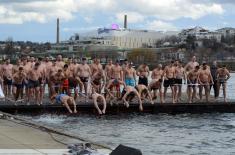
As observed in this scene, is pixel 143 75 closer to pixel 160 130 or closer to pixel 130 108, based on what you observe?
pixel 130 108

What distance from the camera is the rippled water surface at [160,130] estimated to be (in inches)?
640

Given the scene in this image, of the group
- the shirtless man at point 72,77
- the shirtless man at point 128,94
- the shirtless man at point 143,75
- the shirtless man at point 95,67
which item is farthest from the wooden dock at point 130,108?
the shirtless man at point 95,67

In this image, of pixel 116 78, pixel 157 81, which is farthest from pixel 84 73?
pixel 157 81

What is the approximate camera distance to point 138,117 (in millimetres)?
23938

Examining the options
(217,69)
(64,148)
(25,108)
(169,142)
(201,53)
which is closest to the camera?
(64,148)

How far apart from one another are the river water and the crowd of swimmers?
105cm

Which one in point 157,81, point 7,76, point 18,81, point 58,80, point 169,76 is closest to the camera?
point 18,81

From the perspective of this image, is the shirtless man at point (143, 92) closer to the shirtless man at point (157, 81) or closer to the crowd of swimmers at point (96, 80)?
the crowd of swimmers at point (96, 80)

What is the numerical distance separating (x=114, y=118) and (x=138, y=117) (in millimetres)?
1237

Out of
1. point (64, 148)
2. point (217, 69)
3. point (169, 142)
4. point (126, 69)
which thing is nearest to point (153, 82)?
point (126, 69)

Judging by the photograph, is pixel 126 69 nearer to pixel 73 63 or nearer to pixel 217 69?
pixel 73 63

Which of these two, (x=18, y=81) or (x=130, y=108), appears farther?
(x=130, y=108)

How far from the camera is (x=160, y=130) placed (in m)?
20.3

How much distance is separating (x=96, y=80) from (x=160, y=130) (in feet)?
19.4
